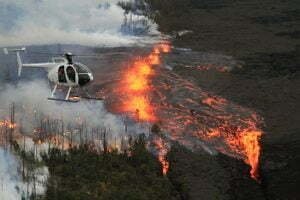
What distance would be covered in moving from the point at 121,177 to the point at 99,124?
15414 mm

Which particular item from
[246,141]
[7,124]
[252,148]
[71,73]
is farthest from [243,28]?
[71,73]

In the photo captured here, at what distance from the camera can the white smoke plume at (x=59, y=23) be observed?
109 meters

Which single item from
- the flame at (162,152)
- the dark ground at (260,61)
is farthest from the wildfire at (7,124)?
the dark ground at (260,61)

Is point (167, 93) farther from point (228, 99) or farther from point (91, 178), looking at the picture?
point (91, 178)

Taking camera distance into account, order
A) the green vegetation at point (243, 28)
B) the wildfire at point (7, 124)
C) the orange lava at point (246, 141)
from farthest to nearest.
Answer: the green vegetation at point (243, 28)
the wildfire at point (7, 124)
the orange lava at point (246, 141)

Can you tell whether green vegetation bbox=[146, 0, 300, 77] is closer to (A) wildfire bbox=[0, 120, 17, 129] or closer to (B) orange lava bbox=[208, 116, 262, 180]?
(B) orange lava bbox=[208, 116, 262, 180]

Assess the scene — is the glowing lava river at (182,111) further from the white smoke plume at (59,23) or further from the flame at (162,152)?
the white smoke plume at (59,23)

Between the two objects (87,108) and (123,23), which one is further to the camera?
(123,23)

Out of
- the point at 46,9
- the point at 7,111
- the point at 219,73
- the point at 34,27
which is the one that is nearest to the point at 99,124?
the point at 7,111

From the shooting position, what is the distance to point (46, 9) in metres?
122

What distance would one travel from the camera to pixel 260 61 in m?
108

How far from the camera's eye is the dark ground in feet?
230

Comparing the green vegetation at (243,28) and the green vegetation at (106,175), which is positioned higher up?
the green vegetation at (243,28)

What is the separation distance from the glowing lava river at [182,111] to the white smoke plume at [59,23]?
15.4 metres
